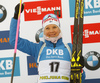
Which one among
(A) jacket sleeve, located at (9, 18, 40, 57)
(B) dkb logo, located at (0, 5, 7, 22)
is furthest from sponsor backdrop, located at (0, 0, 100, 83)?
(A) jacket sleeve, located at (9, 18, 40, 57)

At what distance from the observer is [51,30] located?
1328mm

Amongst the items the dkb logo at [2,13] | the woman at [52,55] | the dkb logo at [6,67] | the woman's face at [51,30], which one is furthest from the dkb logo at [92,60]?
the dkb logo at [2,13]

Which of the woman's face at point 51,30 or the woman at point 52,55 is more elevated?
the woman's face at point 51,30

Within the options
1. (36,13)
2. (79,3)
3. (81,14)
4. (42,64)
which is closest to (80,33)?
(81,14)

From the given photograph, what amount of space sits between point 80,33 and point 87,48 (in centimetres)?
46

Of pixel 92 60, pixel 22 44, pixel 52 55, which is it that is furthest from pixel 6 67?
pixel 92 60

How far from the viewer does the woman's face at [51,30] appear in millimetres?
1330

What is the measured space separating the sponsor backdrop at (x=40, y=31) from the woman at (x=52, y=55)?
368 mm

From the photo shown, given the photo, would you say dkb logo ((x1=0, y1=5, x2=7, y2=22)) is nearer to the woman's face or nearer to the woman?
the woman

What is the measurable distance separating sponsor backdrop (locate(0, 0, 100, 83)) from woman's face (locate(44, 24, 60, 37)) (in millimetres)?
393

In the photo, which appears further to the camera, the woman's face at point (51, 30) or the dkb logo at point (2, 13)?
the dkb logo at point (2, 13)

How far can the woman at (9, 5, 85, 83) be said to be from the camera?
1282mm

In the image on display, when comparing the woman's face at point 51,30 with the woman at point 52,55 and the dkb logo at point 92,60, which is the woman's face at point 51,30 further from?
the dkb logo at point 92,60

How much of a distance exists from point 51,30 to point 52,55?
7.5 inches
